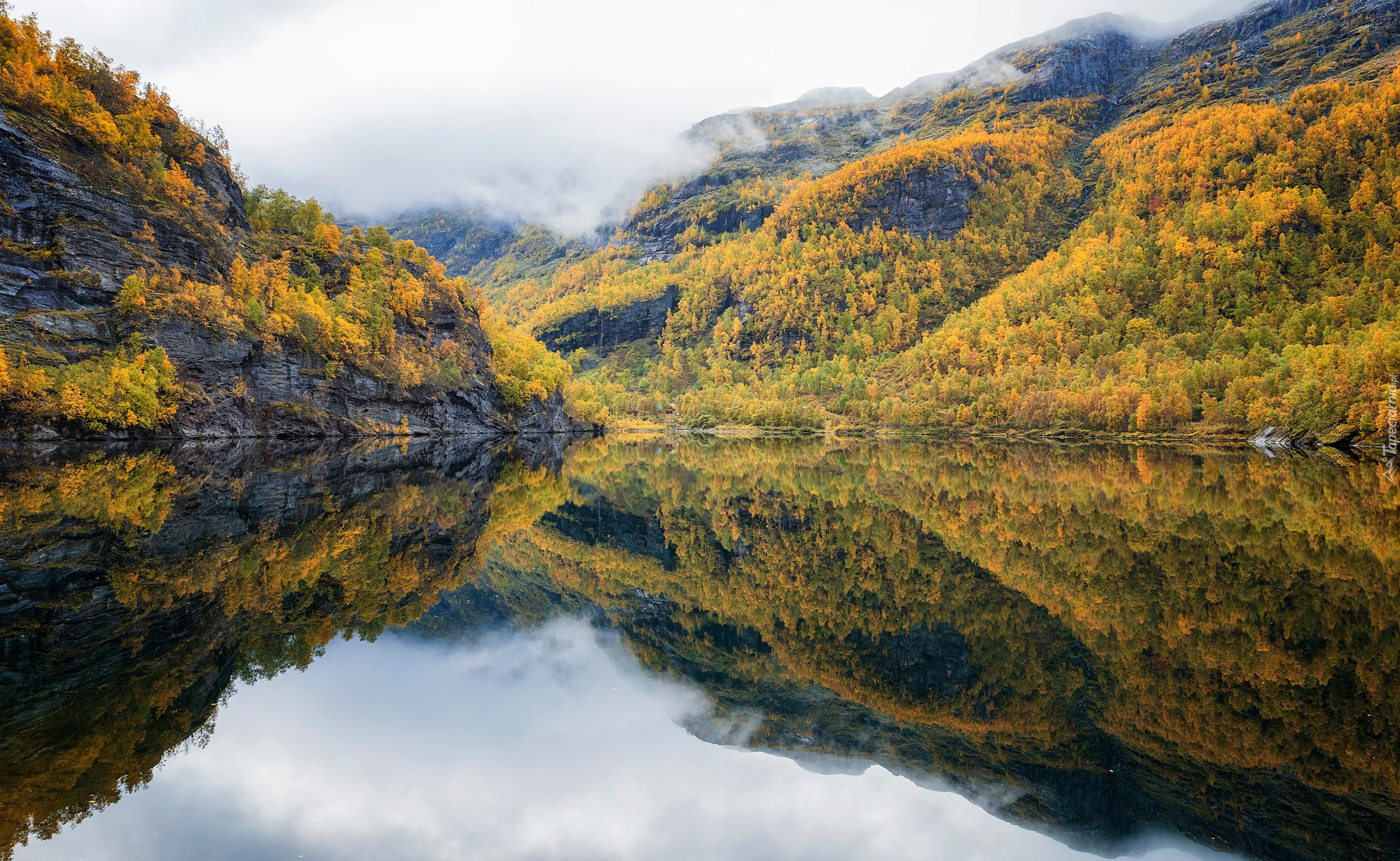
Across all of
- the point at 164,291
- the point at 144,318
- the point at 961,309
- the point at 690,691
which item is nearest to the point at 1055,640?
the point at 690,691

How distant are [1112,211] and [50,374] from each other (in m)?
218

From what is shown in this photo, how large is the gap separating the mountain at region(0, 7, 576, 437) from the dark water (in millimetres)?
39819

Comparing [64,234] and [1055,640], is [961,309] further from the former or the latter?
[1055,640]

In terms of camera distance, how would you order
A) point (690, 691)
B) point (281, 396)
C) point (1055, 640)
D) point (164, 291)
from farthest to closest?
point (281, 396) < point (164, 291) < point (1055, 640) < point (690, 691)

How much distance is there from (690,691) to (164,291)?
220ft

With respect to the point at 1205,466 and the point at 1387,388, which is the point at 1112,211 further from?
the point at 1205,466

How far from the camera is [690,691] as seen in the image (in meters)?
9.48

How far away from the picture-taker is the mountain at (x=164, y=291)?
4803 cm

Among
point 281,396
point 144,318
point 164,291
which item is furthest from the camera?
point 281,396

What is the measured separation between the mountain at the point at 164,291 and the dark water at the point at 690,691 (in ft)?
131

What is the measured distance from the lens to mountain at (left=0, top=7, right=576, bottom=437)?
1891 inches

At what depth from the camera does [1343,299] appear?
104 m

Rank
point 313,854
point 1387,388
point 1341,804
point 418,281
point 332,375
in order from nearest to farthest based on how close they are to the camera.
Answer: point 313,854
point 1341,804
point 1387,388
point 332,375
point 418,281

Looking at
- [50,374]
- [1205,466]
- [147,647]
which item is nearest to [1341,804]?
[147,647]
